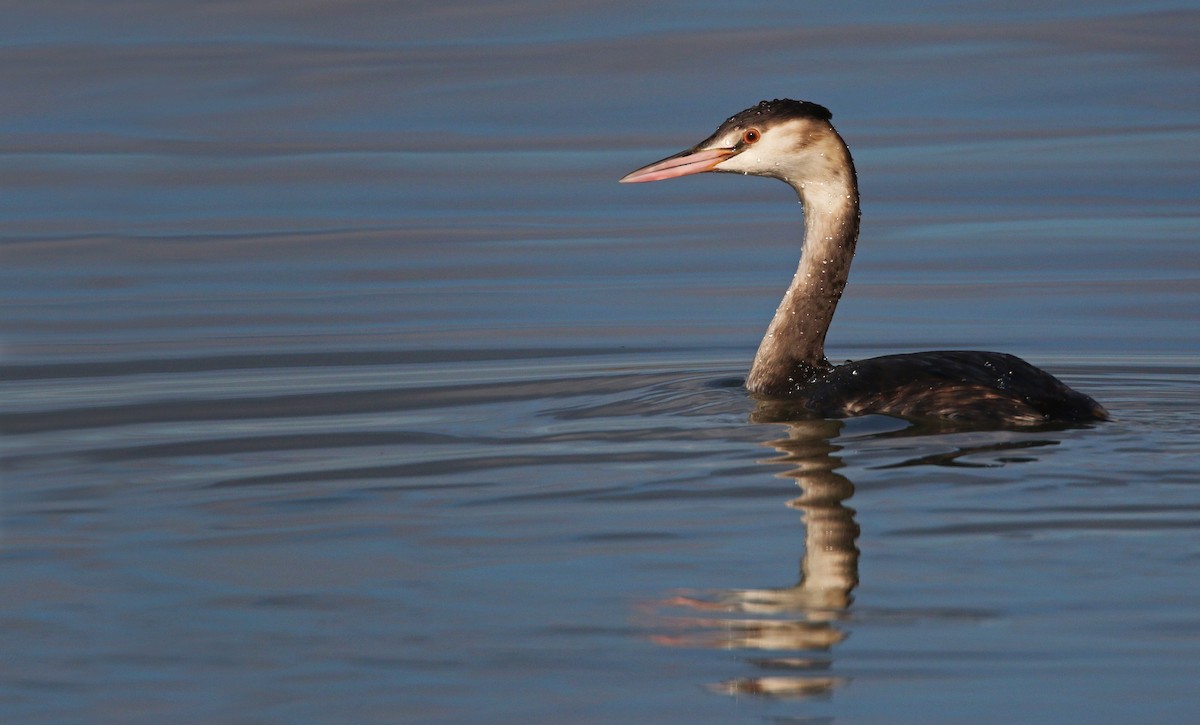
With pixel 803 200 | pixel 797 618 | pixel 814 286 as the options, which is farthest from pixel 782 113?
pixel 797 618

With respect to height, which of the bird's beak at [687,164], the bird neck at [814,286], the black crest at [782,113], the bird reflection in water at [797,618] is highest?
the black crest at [782,113]

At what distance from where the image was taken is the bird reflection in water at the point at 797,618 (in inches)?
221

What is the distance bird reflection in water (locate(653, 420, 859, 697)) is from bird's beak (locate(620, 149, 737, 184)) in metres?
2.93

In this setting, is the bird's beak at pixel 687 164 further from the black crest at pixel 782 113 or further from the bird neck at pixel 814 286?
the bird neck at pixel 814 286

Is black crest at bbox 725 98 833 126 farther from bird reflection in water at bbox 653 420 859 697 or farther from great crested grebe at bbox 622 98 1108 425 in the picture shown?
bird reflection in water at bbox 653 420 859 697

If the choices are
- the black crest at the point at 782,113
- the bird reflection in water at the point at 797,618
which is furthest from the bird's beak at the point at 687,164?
the bird reflection in water at the point at 797,618

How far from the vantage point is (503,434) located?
29.9 feet

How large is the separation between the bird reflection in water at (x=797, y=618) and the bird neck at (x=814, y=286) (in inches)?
94.4

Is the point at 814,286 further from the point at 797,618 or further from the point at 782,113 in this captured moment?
the point at 797,618

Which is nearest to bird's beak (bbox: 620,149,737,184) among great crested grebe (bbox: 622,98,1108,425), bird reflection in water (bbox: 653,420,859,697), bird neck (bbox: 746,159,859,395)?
great crested grebe (bbox: 622,98,1108,425)

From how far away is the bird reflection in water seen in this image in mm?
5625

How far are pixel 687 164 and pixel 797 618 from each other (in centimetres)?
443

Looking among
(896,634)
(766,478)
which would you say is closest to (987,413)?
(766,478)

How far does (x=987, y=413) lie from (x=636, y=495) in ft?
5.50
